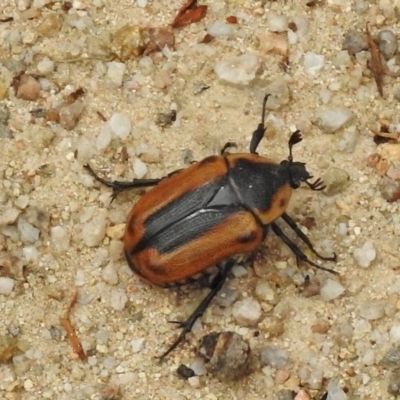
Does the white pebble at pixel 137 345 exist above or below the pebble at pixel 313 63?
below

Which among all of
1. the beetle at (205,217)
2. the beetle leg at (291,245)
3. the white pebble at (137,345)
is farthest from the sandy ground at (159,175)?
the beetle at (205,217)

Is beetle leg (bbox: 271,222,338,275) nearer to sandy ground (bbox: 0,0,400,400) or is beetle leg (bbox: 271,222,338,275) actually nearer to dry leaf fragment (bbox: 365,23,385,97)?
sandy ground (bbox: 0,0,400,400)

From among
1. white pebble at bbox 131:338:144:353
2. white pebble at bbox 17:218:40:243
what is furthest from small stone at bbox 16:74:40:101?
white pebble at bbox 131:338:144:353

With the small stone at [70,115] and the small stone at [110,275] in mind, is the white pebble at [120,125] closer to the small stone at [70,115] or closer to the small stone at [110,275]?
the small stone at [70,115]

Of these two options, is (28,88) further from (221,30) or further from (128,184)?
(221,30)

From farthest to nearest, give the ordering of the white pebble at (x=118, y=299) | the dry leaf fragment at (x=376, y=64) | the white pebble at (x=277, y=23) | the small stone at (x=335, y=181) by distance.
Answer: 1. the white pebble at (x=277, y=23)
2. the dry leaf fragment at (x=376, y=64)
3. the small stone at (x=335, y=181)
4. the white pebble at (x=118, y=299)

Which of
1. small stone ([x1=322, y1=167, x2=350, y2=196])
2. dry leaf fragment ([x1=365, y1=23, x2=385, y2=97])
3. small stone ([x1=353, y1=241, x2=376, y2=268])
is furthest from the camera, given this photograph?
dry leaf fragment ([x1=365, y1=23, x2=385, y2=97])

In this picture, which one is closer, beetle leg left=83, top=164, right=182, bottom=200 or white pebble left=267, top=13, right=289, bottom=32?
beetle leg left=83, top=164, right=182, bottom=200
